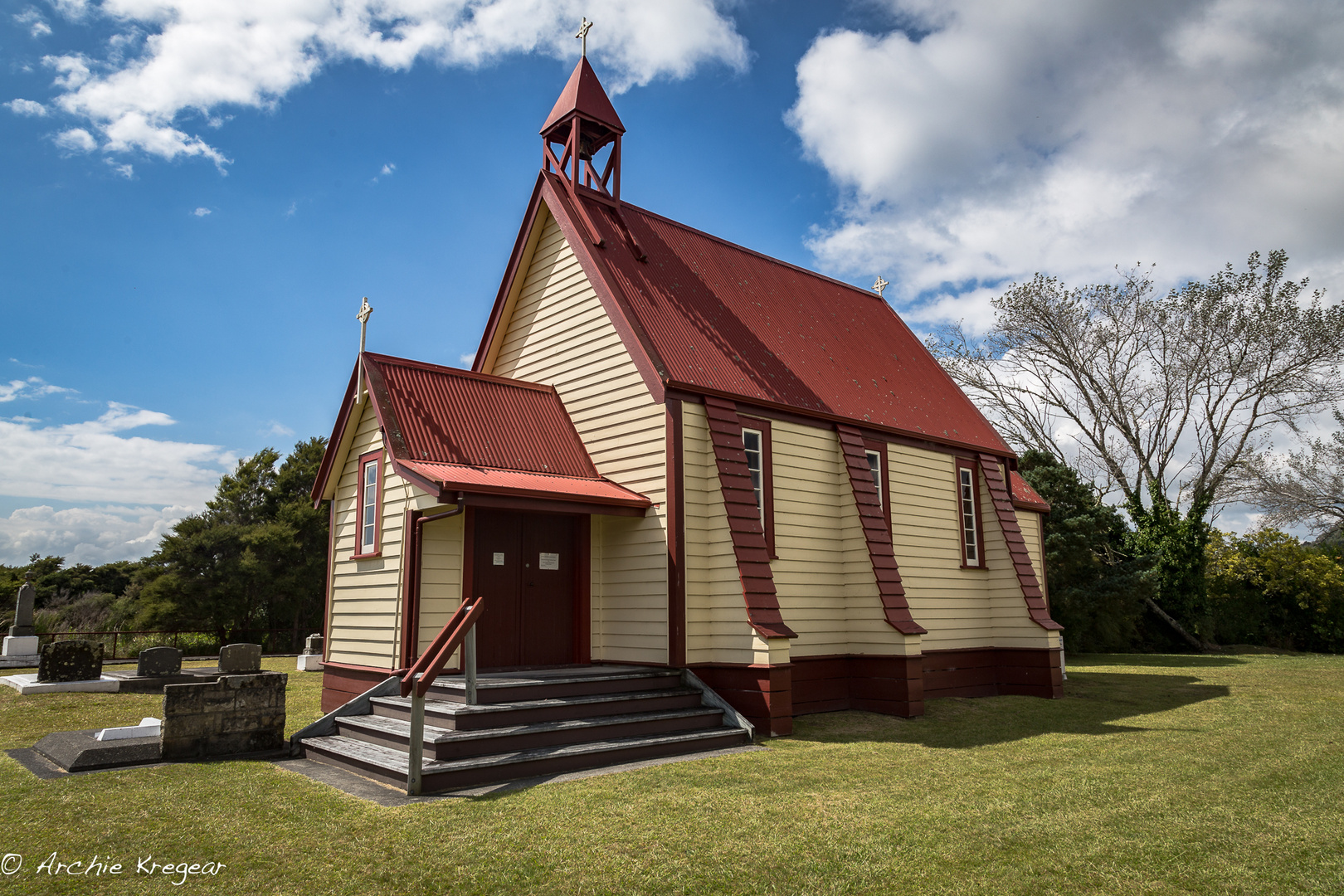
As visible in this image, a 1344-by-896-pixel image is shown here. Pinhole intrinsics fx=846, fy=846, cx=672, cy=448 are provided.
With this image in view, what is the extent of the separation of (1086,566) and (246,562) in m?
32.9

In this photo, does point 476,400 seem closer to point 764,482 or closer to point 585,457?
point 585,457

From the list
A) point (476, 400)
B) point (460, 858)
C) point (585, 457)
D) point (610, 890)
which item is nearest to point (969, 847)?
point (610, 890)

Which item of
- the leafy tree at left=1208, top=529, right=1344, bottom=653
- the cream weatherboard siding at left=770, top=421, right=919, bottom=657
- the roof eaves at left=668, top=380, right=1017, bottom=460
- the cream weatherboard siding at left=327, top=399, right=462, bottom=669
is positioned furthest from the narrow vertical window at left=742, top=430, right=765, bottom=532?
the leafy tree at left=1208, top=529, right=1344, bottom=653

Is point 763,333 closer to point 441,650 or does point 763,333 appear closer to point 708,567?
point 708,567

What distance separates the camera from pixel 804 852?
19.4 feet

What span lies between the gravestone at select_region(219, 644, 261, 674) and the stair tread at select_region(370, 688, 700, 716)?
4.07 metres

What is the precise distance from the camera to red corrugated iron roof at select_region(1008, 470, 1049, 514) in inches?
786

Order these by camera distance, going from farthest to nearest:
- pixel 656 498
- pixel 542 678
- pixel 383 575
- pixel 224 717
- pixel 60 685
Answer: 1. pixel 60 685
2. pixel 656 498
3. pixel 383 575
4. pixel 542 678
5. pixel 224 717

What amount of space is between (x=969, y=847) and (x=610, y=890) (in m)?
2.63

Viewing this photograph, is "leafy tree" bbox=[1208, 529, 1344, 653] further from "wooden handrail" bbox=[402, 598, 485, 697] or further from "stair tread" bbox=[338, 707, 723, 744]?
"wooden handrail" bbox=[402, 598, 485, 697]

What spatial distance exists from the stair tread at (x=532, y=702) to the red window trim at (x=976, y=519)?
7798 mm

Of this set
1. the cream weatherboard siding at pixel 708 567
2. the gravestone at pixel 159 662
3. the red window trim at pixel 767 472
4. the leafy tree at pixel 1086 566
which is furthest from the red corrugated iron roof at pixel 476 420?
the leafy tree at pixel 1086 566

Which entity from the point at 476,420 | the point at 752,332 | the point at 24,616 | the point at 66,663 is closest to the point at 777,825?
the point at 476,420

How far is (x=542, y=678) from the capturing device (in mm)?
10516
